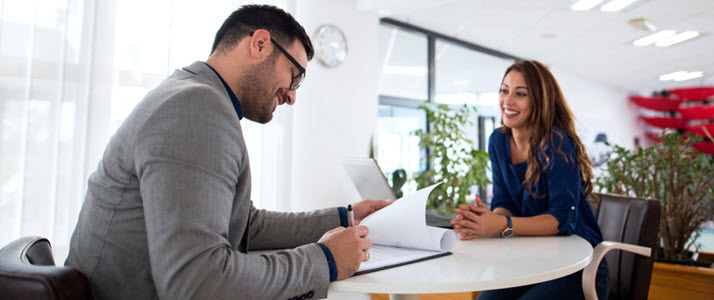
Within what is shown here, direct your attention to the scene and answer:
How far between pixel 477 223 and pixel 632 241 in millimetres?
935

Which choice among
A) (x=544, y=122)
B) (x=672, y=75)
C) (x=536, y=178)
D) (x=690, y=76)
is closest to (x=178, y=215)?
(x=536, y=178)

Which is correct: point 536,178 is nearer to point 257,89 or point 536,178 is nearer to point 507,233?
point 507,233

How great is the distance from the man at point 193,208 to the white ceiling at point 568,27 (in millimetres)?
3223

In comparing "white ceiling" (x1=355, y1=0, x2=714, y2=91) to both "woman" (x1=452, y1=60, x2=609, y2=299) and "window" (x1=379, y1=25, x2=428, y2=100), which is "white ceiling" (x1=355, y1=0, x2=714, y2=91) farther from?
"woman" (x1=452, y1=60, x2=609, y2=299)

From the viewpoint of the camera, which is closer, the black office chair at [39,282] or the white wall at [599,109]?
the black office chair at [39,282]

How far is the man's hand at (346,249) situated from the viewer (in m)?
0.86

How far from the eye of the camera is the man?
0.70 meters

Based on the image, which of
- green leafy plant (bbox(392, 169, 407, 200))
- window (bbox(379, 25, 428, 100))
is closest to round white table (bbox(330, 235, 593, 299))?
green leafy plant (bbox(392, 169, 407, 200))

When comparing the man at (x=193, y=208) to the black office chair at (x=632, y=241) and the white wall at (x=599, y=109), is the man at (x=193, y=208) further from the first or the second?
the white wall at (x=599, y=109)

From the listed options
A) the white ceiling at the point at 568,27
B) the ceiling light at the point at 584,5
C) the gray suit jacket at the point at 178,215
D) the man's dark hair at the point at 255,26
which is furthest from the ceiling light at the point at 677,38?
the gray suit jacket at the point at 178,215

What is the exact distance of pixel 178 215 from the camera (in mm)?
690

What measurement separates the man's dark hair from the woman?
2.67 ft

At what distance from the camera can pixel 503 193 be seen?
185 cm

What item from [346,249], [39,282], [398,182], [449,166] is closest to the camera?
[39,282]
